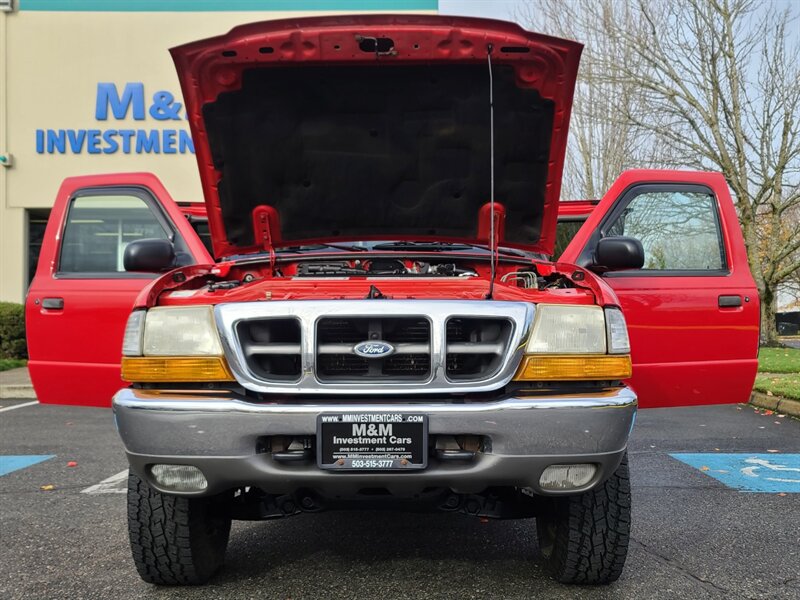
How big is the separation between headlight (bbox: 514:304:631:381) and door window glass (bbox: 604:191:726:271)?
1580 mm

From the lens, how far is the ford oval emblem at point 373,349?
252 cm

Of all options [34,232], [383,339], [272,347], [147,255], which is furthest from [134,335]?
[34,232]

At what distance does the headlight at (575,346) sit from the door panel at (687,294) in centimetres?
111

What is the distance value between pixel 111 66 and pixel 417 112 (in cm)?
1400

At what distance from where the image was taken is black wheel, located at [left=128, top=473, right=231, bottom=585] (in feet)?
9.17

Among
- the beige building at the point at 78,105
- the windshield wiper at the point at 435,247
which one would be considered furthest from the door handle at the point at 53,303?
the beige building at the point at 78,105

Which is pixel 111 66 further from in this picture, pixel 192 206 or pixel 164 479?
pixel 164 479

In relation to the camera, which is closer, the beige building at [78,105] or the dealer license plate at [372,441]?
the dealer license plate at [372,441]

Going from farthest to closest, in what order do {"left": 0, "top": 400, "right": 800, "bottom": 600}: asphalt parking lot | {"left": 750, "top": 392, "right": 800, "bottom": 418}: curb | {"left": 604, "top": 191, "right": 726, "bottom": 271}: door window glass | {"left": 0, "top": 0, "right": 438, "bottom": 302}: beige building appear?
{"left": 0, "top": 0, "right": 438, "bottom": 302}: beige building, {"left": 750, "top": 392, "right": 800, "bottom": 418}: curb, {"left": 604, "top": 191, "right": 726, "bottom": 271}: door window glass, {"left": 0, "top": 400, "right": 800, "bottom": 600}: asphalt parking lot

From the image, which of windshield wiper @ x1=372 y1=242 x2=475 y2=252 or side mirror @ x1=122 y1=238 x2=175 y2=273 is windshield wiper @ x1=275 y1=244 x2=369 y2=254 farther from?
side mirror @ x1=122 y1=238 x2=175 y2=273

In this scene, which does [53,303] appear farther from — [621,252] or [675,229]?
[675,229]

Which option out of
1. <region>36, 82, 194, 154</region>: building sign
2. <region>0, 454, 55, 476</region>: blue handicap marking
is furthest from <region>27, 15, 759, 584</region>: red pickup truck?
<region>36, 82, 194, 154</region>: building sign

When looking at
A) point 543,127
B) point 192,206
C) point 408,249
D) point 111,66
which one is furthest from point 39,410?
point 111,66

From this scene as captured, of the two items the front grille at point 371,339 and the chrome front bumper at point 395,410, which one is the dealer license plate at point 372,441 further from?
the front grille at point 371,339
